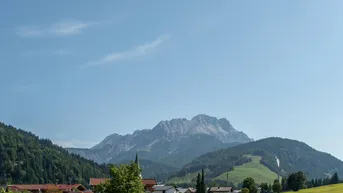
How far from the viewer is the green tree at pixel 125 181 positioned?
7256 cm

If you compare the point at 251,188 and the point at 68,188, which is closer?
the point at 68,188

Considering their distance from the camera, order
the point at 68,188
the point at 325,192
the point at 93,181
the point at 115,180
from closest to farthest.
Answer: the point at 115,180
the point at 325,192
the point at 68,188
the point at 93,181

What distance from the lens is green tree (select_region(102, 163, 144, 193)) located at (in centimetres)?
7256

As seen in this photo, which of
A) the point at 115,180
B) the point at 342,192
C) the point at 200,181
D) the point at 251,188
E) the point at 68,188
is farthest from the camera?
the point at 251,188

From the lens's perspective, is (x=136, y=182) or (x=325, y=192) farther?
(x=325, y=192)

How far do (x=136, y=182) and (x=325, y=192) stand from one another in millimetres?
83636

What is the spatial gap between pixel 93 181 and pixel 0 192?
132 m

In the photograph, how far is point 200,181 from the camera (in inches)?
6658

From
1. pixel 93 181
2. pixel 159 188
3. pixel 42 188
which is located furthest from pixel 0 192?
pixel 159 188

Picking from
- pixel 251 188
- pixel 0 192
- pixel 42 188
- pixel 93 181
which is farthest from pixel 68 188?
pixel 0 192

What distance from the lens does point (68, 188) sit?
514 feet

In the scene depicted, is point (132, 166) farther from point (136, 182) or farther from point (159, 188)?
point (159, 188)

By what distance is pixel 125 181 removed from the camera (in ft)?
239

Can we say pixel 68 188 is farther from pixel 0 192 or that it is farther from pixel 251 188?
pixel 0 192
